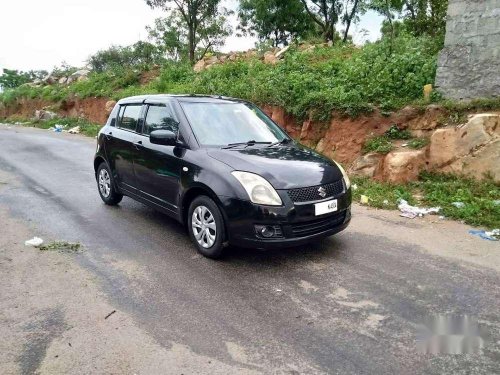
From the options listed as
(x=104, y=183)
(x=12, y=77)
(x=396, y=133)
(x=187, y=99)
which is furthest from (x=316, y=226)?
(x=12, y=77)

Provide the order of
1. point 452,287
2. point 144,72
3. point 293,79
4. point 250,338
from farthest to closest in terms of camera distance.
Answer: point 144,72 < point 293,79 < point 452,287 < point 250,338

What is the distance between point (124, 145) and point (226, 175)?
7.60ft

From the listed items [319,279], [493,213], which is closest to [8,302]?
[319,279]

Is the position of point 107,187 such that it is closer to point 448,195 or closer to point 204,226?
point 204,226

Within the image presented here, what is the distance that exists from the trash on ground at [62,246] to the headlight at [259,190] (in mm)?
2197

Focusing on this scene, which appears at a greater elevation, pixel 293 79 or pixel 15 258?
pixel 293 79

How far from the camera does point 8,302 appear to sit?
3.59 metres

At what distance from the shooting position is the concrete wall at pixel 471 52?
24.2ft

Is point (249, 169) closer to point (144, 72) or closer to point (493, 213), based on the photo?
point (493, 213)

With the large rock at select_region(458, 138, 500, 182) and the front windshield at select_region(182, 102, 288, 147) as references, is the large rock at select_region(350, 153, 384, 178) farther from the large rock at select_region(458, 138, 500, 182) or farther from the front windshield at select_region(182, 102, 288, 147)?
the front windshield at select_region(182, 102, 288, 147)

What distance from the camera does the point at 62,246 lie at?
15.9 feet

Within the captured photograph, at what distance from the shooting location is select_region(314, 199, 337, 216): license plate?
4.17m

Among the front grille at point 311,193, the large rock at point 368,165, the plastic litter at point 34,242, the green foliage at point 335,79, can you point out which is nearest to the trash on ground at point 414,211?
the large rock at point 368,165

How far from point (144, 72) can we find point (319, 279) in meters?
20.4
